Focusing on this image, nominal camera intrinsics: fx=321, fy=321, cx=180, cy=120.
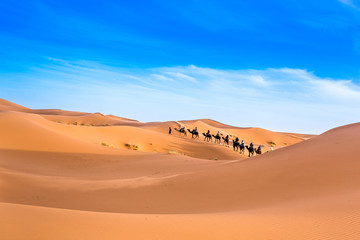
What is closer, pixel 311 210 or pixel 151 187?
pixel 311 210

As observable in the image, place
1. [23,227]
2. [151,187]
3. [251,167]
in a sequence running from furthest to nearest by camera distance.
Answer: [251,167], [151,187], [23,227]

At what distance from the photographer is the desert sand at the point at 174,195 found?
4781 millimetres

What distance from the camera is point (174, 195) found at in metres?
9.88

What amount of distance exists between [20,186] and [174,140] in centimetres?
2575

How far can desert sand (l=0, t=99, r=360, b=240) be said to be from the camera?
478 centimetres

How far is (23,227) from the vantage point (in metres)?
4.49

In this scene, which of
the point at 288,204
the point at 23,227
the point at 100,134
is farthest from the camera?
the point at 100,134

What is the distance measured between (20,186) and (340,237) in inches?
403

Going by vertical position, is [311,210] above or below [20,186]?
above

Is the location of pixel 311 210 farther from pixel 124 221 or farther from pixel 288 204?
pixel 124 221

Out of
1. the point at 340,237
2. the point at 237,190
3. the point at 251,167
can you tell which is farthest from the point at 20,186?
the point at 340,237

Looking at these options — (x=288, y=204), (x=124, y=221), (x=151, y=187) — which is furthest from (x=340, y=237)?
(x=151, y=187)

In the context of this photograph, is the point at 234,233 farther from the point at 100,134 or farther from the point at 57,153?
the point at 100,134

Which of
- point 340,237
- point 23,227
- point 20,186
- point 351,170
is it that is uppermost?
point 351,170
